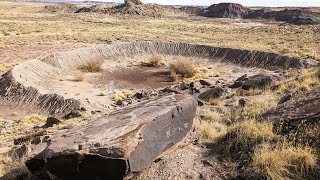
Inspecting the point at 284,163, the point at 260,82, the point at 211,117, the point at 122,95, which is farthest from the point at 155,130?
the point at 122,95

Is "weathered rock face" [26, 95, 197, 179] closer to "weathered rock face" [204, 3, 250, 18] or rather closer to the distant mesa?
the distant mesa

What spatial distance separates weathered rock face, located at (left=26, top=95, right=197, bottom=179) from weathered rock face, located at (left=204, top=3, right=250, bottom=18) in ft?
385

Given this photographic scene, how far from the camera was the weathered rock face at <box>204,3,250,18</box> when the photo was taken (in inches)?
4759

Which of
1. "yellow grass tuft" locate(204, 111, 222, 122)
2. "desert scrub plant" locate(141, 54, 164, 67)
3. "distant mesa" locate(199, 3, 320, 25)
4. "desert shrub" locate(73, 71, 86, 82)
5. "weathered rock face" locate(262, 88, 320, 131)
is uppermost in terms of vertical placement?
"distant mesa" locate(199, 3, 320, 25)

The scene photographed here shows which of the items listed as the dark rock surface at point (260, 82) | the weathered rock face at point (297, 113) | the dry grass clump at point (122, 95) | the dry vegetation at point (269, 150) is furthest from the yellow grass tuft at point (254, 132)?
the dry grass clump at point (122, 95)

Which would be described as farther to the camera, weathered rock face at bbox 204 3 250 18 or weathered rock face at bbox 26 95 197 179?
weathered rock face at bbox 204 3 250 18

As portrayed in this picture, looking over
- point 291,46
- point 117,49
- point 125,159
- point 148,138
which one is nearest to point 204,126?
point 148,138

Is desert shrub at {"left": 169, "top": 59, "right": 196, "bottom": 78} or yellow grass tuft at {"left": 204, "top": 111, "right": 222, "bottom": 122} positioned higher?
yellow grass tuft at {"left": 204, "top": 111, "right": 222, "bottom": 122}

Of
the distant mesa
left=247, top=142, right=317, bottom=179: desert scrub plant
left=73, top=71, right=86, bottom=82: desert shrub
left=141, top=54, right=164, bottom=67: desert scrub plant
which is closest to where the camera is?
left=247, top=142, right=317, bottom=179: desert scrub plant

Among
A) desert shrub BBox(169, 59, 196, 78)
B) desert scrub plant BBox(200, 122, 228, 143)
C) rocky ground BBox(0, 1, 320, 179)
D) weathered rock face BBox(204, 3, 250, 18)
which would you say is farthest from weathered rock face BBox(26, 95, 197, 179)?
weathered rock face BBox(204, 3, 250, 18)

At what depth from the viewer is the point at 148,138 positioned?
614 centimetres

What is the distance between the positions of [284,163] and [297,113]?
5.91 feet

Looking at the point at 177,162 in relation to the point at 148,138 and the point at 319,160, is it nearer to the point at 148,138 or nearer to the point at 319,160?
the point at 148,138

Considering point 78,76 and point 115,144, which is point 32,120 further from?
point 115,144
